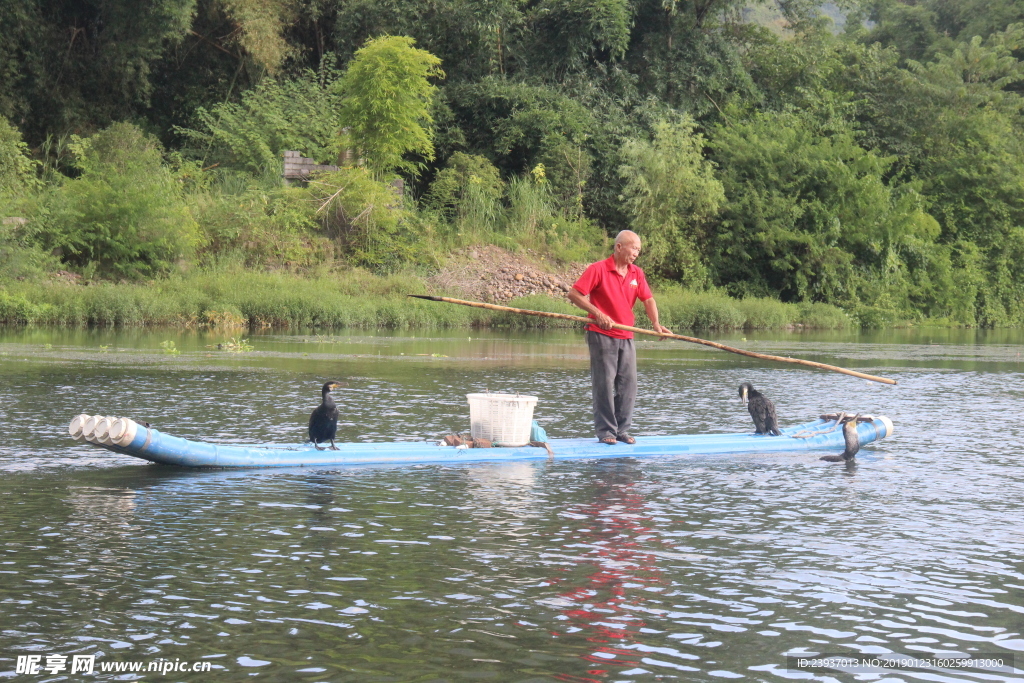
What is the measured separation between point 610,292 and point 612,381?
33.1 inches

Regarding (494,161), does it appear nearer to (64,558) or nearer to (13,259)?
(13,259)

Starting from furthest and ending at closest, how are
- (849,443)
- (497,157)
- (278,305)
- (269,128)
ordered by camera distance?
Result: (497,157), (269,128), (278,305), (849,443)

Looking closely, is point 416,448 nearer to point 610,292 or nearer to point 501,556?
point 610,292

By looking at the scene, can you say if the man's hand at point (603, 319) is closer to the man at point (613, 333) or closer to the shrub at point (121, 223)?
the man at point (613, 333)

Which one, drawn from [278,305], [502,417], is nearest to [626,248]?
[502,417]

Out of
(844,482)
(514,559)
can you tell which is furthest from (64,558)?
(844,482)

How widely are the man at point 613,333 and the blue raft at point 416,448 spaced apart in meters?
0.29

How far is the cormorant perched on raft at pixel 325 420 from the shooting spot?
1000 cm

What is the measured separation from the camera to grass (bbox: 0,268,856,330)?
28828 millimetres

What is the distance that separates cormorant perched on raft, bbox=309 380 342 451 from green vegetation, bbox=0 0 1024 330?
20.9 m

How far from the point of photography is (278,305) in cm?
3119

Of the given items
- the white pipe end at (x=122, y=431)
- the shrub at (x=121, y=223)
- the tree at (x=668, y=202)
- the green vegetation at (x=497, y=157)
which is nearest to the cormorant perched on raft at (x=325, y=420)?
the white pipe end at (x=122, y=431)

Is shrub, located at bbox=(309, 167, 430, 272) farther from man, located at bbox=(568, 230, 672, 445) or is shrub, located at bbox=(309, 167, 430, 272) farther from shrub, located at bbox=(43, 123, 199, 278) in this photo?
man, located at bbox=(568, 230, 672, 445)

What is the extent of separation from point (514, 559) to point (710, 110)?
41.6 metres
